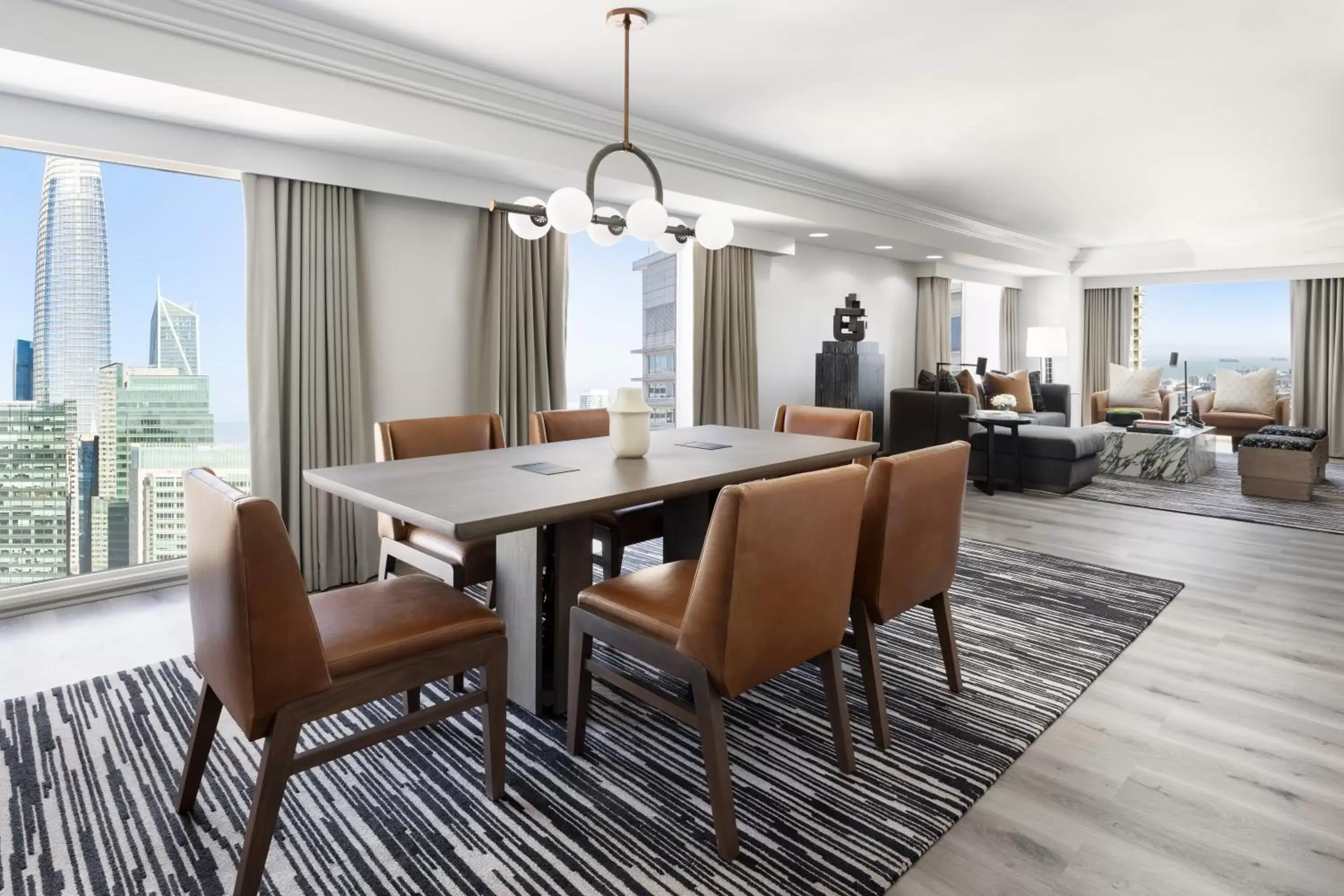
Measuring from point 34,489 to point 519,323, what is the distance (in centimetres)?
234

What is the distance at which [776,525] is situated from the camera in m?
1.61

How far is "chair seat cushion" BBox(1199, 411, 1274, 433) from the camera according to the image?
784 centimetres

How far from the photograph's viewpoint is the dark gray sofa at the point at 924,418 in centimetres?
639

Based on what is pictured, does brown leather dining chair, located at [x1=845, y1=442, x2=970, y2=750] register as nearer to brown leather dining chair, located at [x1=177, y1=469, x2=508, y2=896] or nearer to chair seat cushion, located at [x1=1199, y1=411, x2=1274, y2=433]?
brown leather dining chair, located at [x1=177, y1=469, x2=508, y2=896]

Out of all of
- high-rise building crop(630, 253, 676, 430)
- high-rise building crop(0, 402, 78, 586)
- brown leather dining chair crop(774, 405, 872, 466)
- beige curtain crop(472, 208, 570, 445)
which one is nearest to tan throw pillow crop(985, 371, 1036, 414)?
high-rise building crop(630, 253, 676, 430)

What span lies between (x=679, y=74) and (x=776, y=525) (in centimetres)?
258

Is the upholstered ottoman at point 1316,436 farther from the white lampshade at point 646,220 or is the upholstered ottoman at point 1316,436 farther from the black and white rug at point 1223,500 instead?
the white lampshade at point 646,220

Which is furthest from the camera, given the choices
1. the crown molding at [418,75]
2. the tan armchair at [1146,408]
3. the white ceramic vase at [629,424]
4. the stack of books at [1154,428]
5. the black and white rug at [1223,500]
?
the tan armchair at [1146,408]

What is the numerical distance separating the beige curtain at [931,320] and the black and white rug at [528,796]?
5821 millimetres

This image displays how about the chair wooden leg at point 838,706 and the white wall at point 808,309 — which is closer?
the chair wooden leg at point 838,706

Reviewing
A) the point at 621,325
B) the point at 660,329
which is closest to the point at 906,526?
the point at 621,325

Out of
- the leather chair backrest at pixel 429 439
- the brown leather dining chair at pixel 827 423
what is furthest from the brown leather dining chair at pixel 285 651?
the brown leather dining chair at pixel 827 423

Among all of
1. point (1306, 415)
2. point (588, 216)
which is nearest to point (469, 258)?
point (588, 216)

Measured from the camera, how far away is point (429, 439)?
2920mm
